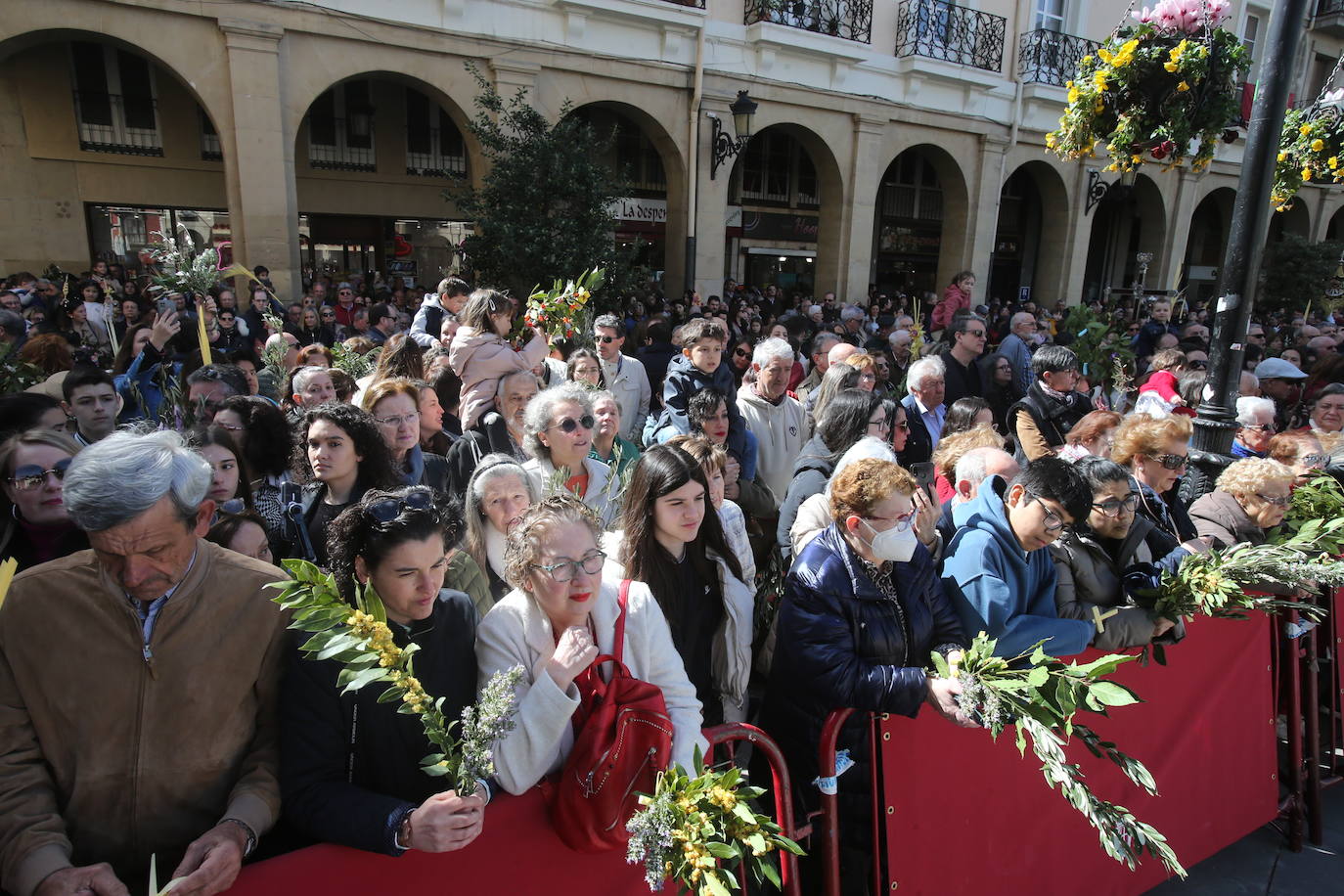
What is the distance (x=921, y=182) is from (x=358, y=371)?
654 inches

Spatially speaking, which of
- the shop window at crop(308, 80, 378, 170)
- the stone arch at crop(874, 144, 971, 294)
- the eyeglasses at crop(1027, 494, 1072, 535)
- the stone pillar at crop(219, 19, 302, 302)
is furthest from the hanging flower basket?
the stone arch at crop(874, 144, 971, 294)

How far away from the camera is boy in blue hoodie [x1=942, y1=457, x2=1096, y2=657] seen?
2.71 m

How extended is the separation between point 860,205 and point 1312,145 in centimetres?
963

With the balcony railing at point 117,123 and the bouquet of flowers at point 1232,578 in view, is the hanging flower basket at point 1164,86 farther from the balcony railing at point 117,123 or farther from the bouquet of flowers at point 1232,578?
the balcony railing at point 117,123

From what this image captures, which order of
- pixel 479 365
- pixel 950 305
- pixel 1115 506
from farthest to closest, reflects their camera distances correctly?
pixel 950 305, pixel 479 365, pixel 1115 506

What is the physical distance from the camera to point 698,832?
68.1 inches

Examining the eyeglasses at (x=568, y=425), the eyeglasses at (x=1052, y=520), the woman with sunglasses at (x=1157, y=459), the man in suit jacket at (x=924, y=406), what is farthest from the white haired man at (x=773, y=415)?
the eyeglasses at (x=1052, y=520)

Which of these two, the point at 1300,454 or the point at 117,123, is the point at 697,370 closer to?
the point at 1300,454

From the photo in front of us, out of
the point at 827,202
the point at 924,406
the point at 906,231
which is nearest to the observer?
the point at 924,406

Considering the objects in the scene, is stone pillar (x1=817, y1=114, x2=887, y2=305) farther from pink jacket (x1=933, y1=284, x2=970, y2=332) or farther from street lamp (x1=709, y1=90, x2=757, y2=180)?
pink jacket (x1=933, y1=284, x2=970, y2=332)

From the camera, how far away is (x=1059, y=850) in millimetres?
2842

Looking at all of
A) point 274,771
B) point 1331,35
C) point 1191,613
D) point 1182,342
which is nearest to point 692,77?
point 1182,342

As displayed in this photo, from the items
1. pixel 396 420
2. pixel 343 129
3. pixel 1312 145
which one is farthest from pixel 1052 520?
pixel 343 129

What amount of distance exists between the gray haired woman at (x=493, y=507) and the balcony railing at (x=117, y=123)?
13.0 m
